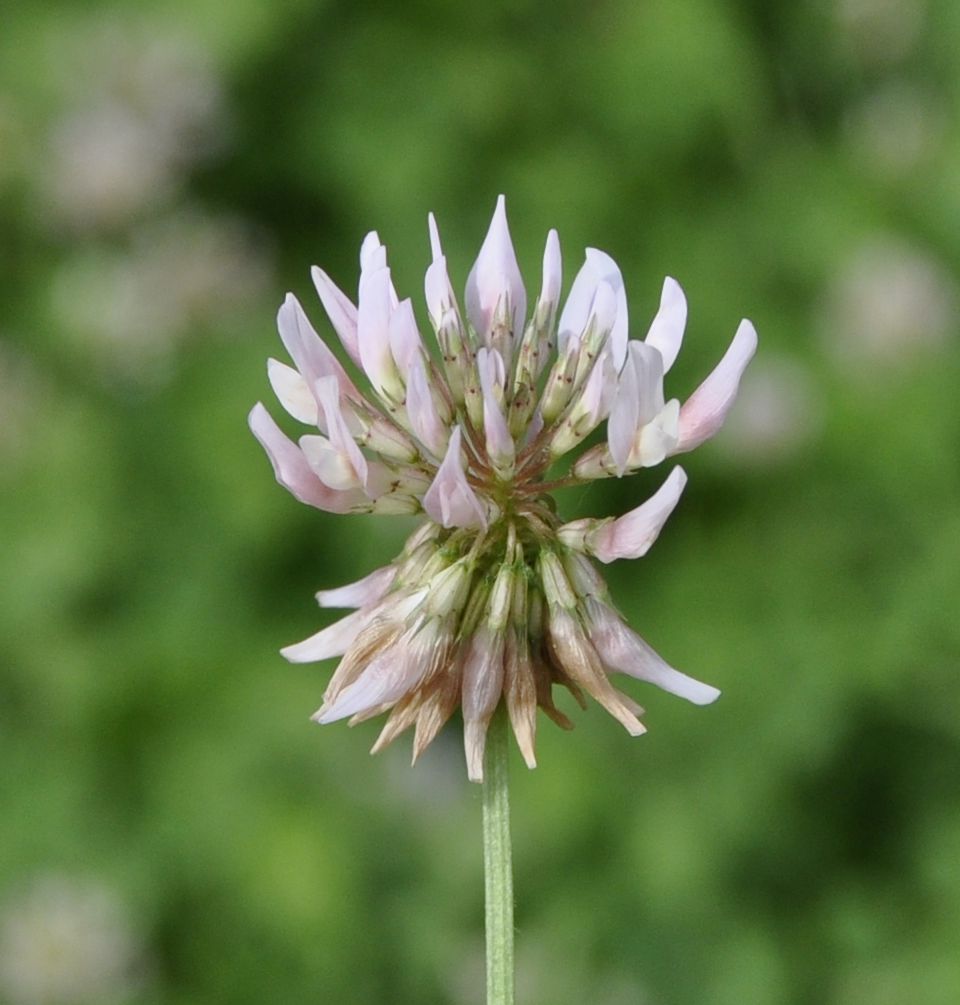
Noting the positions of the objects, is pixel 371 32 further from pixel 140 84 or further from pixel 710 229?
pixel 710 229

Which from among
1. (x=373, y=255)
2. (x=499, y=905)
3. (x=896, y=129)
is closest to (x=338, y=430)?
(x=373, y=255)

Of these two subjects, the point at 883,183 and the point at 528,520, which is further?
the point at 883,183

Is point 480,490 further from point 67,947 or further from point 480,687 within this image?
point 67,947

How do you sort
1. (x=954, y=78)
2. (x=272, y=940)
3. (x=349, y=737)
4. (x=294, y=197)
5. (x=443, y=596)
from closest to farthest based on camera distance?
1. (x=443, y=596)
2. (x=272, y=940)
3. (x=349, y=737)
4. (x=294, y=197)
5. (x=954, y=78)

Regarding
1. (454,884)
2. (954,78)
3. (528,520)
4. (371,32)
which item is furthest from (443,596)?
(954,78)

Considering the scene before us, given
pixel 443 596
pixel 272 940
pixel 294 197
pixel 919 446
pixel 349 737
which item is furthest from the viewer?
pixel 294 197

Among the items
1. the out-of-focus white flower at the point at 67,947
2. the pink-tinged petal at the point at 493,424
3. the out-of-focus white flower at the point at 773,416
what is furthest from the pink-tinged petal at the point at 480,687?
the out-of-focus white flower at the point at 773,416
